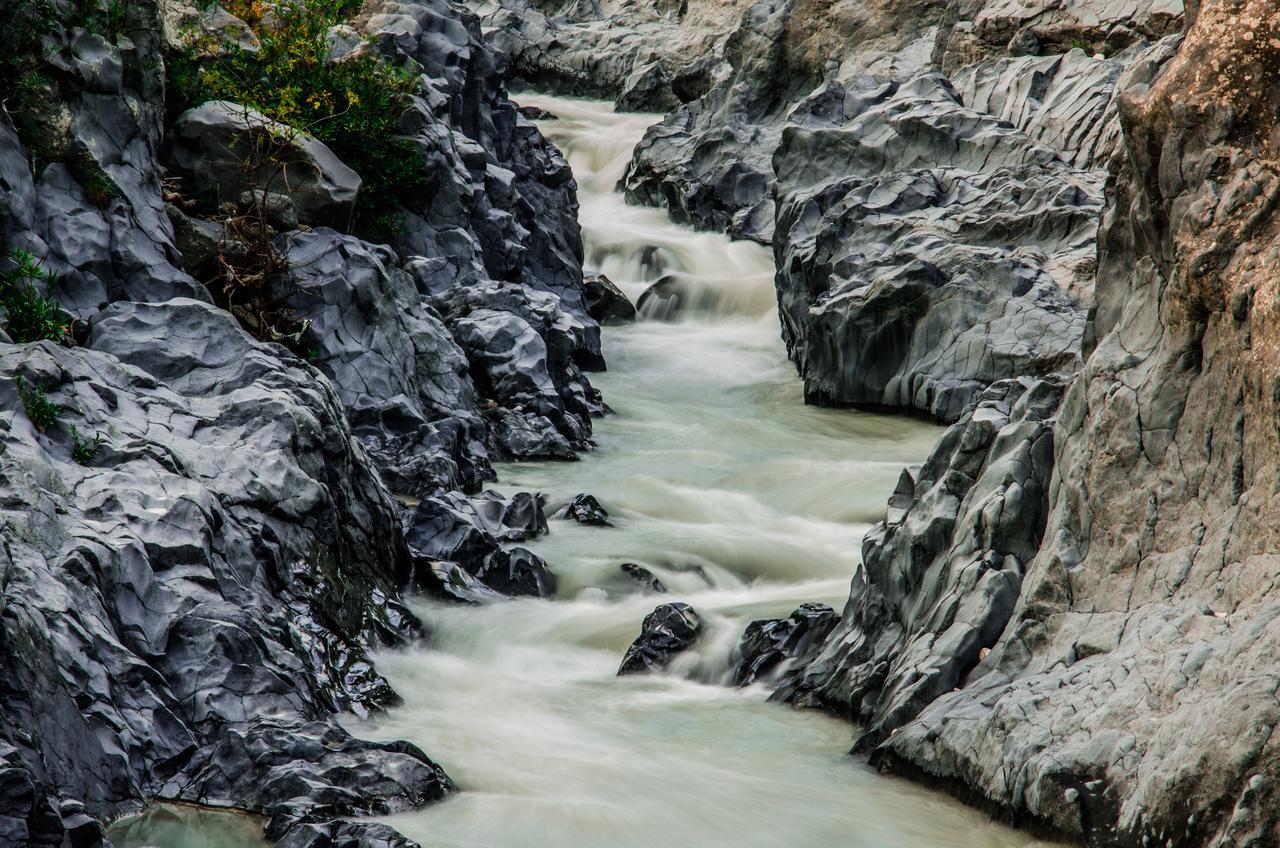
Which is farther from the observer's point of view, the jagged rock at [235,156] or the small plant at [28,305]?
the jagged rock at [235,156]

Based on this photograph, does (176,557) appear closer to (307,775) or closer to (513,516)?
(307,775)

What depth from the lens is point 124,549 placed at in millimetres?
6727

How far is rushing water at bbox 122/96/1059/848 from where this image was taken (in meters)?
6.11

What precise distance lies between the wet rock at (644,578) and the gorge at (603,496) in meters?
0.04

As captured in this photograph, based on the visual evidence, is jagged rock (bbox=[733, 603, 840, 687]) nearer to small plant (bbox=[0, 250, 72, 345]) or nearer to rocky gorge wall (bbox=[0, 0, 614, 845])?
rocky gorge wall (bbox=[0, 0, 614, 845])

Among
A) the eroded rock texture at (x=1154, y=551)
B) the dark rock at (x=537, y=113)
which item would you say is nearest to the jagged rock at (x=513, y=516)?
the eroded rock texture at (x=1154, y=551)

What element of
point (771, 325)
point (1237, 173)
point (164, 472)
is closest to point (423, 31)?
point (771, 325)

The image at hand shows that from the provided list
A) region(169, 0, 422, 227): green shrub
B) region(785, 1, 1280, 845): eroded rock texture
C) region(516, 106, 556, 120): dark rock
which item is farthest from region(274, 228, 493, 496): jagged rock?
region(516, 106, 556, 120): dark rock

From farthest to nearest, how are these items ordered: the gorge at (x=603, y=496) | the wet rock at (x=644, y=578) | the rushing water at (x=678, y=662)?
the wet rock at (x=644, y=578), the rushing water at (x=678, y=662), the gorge at (x=603, y=496)

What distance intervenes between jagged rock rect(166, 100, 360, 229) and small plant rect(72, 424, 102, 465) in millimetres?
5634

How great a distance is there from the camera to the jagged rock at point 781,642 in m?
8.37

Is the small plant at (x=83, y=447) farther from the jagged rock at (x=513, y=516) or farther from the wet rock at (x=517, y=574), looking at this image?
the jagged rock at (x=513, y=516)

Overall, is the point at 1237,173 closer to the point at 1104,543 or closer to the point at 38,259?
the point at 1104,543

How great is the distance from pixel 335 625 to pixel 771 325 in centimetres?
1363
